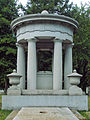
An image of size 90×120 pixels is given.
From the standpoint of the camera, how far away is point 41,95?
1049 cm

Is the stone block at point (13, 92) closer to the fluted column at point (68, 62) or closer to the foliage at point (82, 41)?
the fluted column at point (68, 62)

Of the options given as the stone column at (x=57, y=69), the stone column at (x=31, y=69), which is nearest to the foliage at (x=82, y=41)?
the stone column at (x=57, y=69)

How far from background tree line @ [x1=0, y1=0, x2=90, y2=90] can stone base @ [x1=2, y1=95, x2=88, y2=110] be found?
8.14 meters

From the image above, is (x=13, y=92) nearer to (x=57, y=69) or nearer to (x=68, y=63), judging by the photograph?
(x=57, y=69)

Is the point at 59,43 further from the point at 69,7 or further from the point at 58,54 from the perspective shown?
the point at 69,7

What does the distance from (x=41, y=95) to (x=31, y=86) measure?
3.64 ft

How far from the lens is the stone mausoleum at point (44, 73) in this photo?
10336mm

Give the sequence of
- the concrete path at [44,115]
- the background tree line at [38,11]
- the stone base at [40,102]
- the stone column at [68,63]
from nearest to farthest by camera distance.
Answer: the concrete path at [44,115]
the stone base at [40,102]
the stone column at [68,63]
the background tree line at [38,11]

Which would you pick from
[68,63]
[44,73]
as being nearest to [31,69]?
[44,73]

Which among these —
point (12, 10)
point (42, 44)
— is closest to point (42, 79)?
point (42, 44)

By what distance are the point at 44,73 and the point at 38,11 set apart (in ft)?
39.9

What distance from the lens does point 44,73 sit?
43.9ft

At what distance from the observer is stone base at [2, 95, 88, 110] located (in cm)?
1030

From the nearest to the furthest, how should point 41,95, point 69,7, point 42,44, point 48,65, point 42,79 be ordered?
1. point 41,95
2. point 42,79
3. point 42,44
4. point 48,65
5. point 69,7
